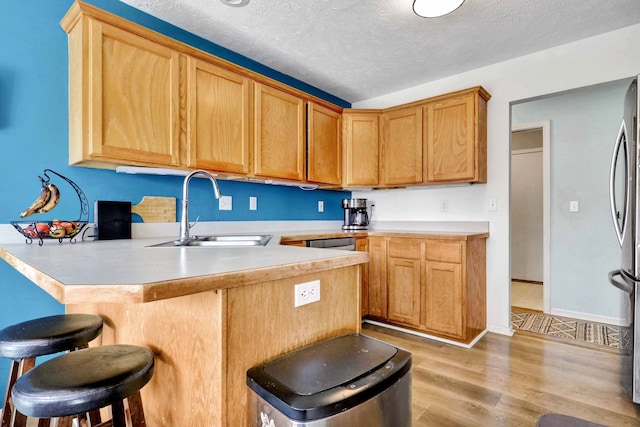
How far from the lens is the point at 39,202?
161 cm

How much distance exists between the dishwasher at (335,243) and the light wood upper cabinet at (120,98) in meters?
1.24

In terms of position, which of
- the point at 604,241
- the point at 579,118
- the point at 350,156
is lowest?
the point at 604,241

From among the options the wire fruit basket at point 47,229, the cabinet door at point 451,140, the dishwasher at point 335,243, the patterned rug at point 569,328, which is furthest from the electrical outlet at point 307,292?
the patterned rug at point 569,328

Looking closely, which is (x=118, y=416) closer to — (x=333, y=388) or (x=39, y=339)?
(x=39, y=339)

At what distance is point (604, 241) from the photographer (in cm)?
316

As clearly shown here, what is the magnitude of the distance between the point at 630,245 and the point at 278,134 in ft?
7.99

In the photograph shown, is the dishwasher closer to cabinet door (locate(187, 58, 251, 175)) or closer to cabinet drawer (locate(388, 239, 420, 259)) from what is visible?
cabinet drawer (locate(388, 239, 420, 259))

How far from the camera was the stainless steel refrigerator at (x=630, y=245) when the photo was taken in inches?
66.1

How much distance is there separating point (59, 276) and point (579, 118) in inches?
169

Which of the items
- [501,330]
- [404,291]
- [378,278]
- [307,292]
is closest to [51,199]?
[307,292]

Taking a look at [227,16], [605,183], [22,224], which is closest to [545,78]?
[605,183]

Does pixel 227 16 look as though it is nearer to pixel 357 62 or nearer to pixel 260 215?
pixel 357 62

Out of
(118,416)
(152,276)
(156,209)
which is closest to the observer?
(152,276)

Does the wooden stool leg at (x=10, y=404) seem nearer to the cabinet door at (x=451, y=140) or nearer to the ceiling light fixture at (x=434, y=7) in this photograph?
the ceiling light fixture at (x=434, y=7)
